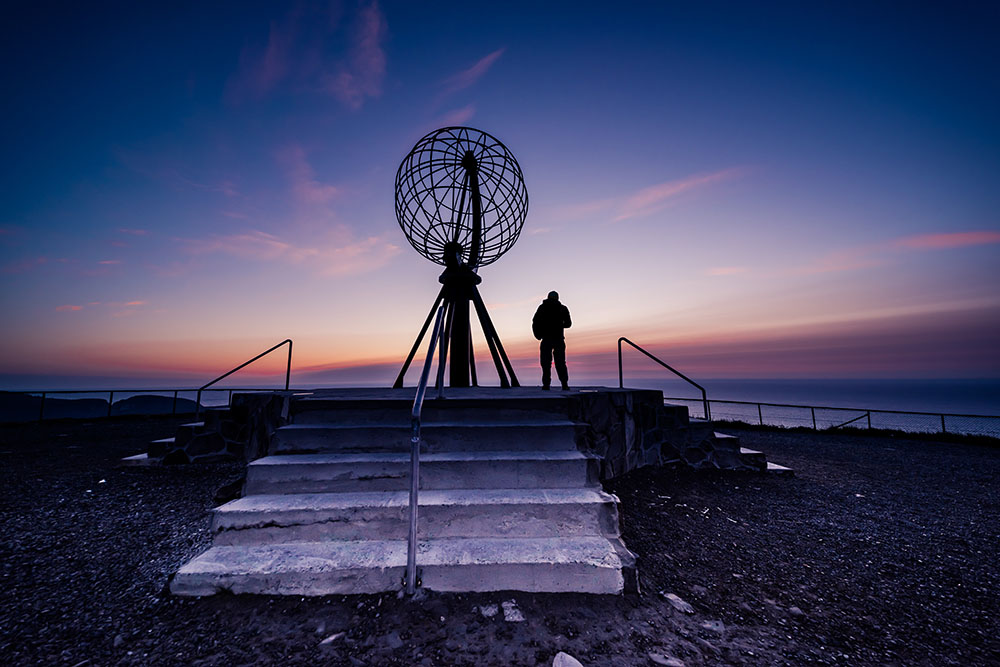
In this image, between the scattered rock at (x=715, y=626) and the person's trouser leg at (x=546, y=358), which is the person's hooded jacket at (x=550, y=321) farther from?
the scattered rock at (x=715, y=626)

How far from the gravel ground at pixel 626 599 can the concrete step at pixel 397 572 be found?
0.26 feet

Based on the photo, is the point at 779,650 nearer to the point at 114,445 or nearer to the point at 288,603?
the point at 288,603

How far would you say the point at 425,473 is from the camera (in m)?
3.28

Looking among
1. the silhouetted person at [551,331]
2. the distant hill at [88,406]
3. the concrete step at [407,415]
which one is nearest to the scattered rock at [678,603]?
the concrete step at [407,415]

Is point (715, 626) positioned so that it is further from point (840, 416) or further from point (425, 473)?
point (840, 416)

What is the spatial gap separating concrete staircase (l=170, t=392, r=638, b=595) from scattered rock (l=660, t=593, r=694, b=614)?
29 centimetres

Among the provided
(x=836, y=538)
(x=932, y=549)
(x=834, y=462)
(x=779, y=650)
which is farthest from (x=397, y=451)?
(x=834, y=462)

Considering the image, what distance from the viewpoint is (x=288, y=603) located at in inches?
91.2

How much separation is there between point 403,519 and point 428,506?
0.20 metres

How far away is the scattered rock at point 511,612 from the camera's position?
218 cm

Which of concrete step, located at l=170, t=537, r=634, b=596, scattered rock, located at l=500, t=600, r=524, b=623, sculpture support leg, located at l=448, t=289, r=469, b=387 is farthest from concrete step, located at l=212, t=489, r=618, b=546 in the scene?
sculpture support leg, located at l=448, t=289, r=469, b=387

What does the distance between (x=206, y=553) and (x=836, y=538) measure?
16.7ft

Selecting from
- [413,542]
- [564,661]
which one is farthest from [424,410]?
[564,661]

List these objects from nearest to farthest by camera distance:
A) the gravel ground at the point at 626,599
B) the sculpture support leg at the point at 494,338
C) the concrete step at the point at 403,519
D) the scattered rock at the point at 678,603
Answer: the gravel ground at the point at 626,599 → the scattered rock at the point at 678,603 → the concrete step at the point at 403,519 → the sculpture support leg at the point at 494,338
